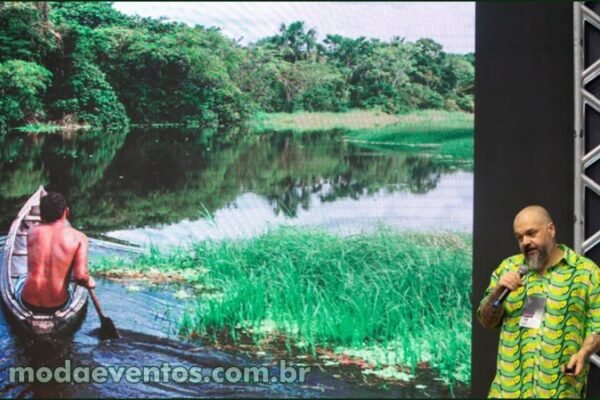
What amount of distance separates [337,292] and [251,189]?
2.08 ft

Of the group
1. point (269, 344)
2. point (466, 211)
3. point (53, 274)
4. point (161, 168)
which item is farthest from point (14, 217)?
point (466, 211)

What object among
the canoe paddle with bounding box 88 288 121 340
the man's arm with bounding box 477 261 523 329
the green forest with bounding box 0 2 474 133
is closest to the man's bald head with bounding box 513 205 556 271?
the man's arm with bounding box 477 261 523 329

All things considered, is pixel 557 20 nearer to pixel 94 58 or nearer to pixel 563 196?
pixel 563 196

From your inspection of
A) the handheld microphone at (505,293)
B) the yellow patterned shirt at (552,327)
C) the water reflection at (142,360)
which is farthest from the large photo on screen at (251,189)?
the handheld microphone at (505,293)

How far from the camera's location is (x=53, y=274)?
3975 millimetres

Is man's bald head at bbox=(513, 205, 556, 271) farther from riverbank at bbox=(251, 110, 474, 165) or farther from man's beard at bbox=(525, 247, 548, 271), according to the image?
riverbank at bbox=(251, 110, 474, 165)

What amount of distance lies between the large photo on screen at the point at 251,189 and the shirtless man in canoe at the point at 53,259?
0.19ft

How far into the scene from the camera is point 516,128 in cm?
391

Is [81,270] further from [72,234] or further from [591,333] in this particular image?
[591,333]

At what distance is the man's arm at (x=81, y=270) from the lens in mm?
3990

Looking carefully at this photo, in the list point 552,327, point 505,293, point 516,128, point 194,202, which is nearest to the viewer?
point 505,293

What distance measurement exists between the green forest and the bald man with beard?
4.17 feet

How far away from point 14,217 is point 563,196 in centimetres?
251

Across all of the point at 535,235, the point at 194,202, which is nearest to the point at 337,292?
the point at 194,202
